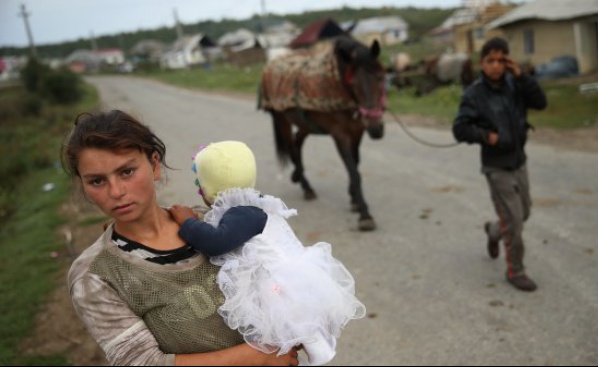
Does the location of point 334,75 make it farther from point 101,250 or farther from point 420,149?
point 101,250

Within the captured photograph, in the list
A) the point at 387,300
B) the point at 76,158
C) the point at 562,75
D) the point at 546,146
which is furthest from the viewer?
the point at 562,75

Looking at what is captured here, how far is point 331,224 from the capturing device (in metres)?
6.05

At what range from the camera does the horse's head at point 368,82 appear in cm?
531

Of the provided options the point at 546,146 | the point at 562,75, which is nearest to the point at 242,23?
the point at 562,75

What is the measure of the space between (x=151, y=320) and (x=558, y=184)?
6112 mm

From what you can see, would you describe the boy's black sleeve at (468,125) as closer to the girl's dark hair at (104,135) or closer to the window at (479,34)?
the girl's dark hair at (104,135)

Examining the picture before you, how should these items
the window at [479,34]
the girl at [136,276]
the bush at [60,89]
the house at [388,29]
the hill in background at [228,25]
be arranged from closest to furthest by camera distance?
the girl at [136,276], the window at [479,34], the bush at [60,89], the house at [388,29], the hill in background at [228,25]

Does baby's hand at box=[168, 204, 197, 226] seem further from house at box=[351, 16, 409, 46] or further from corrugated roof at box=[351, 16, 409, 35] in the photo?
house at box=[351, 16, 409, 46]

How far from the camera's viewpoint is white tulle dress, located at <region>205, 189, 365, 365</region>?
1.42m

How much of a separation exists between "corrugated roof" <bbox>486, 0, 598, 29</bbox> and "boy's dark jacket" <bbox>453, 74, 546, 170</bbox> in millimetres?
14522

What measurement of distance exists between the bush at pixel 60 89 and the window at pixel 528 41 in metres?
22.8

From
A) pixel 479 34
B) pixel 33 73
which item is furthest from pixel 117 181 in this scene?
pixel 33 73

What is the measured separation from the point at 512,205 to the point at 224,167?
10.0ft

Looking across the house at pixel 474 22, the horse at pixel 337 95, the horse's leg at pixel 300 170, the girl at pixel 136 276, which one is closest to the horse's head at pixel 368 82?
the horse at pixel 337 95
